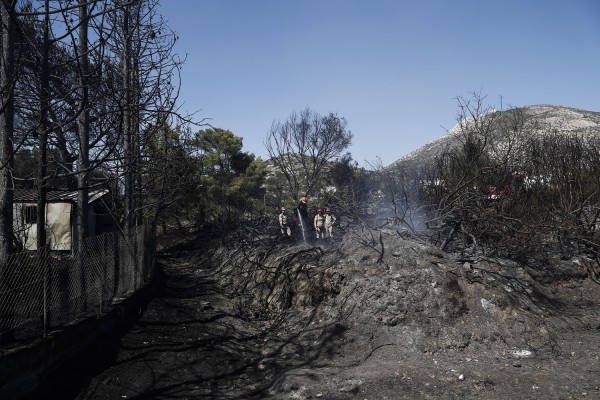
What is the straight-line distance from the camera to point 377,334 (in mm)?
7977

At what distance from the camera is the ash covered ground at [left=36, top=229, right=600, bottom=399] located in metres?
→ 6.06

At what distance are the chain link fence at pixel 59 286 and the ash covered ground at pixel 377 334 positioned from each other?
0.79m

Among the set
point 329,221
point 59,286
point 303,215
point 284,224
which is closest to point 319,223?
point 329,221

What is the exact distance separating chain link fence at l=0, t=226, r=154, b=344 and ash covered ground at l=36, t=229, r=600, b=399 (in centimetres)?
79

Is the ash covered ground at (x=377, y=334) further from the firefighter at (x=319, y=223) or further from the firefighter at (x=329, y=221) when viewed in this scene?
the firefighter at (x=319, y=223)

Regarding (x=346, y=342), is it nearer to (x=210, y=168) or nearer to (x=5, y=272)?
(x=5, y=272)

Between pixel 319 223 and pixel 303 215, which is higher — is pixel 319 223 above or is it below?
below

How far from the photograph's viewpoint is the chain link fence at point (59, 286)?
503cm

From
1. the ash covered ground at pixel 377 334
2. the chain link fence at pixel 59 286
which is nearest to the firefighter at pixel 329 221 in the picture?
the ash covered ground at pixel 377 334

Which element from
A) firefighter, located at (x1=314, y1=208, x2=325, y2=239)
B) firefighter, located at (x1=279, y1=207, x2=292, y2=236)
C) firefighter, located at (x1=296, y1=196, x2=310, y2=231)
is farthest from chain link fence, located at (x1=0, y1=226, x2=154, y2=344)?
firefighter, located at (x1=296, y1=196, x2=310, y2=231)

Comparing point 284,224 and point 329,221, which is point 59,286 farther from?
point 284,224

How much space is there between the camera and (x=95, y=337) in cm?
680

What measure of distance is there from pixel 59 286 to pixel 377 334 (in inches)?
196

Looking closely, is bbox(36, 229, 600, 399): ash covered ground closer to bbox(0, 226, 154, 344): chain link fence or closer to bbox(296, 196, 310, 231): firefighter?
bbox(0, 226, 154, 344): chain link fence
